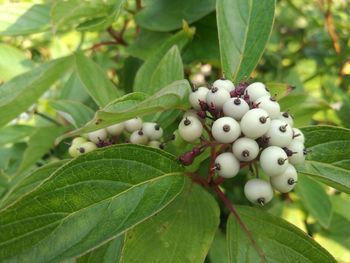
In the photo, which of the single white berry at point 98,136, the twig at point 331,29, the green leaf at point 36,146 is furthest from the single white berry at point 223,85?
the twig at point 331,29

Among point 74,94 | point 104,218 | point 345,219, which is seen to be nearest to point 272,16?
point 104,218

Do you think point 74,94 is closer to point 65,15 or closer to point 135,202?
point 65,15

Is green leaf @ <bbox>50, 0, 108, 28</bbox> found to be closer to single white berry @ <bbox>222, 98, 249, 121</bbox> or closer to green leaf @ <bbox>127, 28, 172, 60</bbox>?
green leaf @ <bbox>127, 28, 172, 60</bbox>

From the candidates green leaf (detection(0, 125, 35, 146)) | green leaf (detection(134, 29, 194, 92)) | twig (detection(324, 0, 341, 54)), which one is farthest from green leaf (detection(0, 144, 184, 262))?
twig (detection(324, 0, 341, 54))

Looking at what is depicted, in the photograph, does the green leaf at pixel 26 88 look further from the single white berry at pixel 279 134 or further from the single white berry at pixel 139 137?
the single white berry at pixel 279 134

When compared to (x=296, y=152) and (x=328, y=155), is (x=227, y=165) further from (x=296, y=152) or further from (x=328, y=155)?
(x=328, y=155)

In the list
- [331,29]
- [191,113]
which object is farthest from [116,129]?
[331,29]
